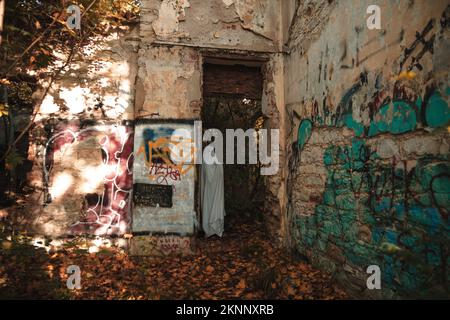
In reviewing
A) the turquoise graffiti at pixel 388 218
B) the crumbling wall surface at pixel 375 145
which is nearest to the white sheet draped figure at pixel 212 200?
the crumbling wall surface at pixel 375 145

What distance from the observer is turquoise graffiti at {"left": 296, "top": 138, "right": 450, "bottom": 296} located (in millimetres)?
2061

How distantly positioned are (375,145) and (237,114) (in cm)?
590

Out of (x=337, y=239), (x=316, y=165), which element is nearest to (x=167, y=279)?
(x=337, y=239)

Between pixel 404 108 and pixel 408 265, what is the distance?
4.33 ft

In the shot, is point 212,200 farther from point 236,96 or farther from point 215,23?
point 215,23

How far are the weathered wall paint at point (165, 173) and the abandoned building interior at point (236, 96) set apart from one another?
0.02 m

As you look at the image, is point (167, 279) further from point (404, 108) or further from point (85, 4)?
point (85, 4)

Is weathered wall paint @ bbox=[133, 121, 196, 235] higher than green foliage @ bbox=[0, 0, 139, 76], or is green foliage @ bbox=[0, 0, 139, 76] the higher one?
green foliage @ bbox=[0, 0, 139, 76]

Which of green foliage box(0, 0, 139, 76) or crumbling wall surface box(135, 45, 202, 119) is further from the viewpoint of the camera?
crumbling wall surface box(135, 45, 202, 119)

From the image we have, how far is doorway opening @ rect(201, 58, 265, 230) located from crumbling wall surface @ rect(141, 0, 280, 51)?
1.21ft

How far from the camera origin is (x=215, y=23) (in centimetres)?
486

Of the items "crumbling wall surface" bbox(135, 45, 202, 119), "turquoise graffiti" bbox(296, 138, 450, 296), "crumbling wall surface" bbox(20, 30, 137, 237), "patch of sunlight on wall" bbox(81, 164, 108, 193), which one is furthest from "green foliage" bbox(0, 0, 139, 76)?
"turquoise graffiti" bbox(296, 138, 450, 296)

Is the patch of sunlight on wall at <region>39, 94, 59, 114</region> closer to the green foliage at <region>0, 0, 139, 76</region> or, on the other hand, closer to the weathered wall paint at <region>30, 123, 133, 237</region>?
the weathered wall paint at <region>30, 123, 133, 237</region>
